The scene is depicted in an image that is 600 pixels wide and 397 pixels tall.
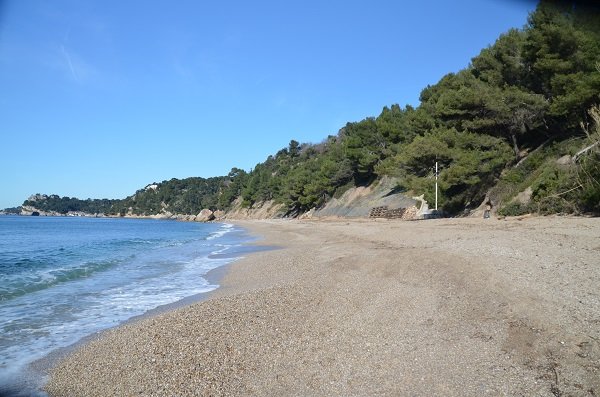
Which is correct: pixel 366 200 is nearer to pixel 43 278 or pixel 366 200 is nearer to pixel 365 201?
pixel 365 201

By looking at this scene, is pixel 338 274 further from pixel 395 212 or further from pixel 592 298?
pixel 395 212

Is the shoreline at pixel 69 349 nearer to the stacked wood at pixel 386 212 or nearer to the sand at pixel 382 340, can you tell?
the sand at pixel 382 340

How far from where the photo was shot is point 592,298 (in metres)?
Result: 5.59

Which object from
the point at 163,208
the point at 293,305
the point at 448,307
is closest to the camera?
the point at 448,307

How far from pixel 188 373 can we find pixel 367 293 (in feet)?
12.9

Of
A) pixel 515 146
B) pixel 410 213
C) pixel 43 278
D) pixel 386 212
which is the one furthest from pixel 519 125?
pixel 43 278

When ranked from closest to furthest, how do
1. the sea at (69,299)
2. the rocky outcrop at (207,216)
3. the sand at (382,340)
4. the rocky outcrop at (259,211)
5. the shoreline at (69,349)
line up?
1. the sand at (382,340)
2. the shoreline at (69,349)
3. the sea at (69,299)
4. the rocky outcrop at (259,211)
5. the rocky outcrop at (207,216)

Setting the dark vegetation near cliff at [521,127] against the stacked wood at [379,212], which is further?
the stacked wood at [379,212]

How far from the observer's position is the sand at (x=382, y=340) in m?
4.04

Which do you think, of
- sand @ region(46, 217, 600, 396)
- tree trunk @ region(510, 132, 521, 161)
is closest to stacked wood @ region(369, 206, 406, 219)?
tree trunk @ region(510, 132, 521, 161)

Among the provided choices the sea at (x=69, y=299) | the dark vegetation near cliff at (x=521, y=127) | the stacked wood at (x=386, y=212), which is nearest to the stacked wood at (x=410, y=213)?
the stacked wood at (x=386, y=212)

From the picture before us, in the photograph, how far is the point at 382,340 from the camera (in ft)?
16.9

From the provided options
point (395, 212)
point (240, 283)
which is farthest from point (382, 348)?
point (395, 212)

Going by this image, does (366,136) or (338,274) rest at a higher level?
(366,136)
